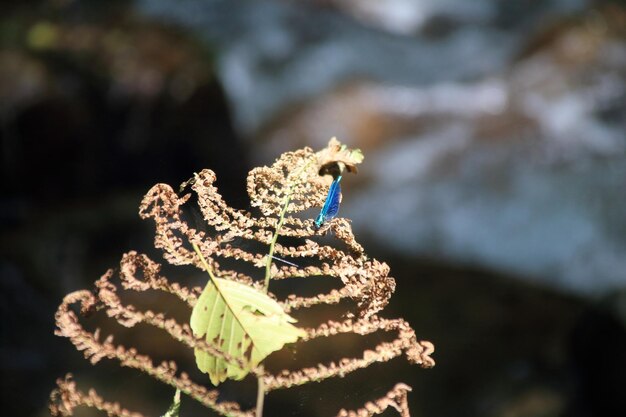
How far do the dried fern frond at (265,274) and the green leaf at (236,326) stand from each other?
10 millimetres

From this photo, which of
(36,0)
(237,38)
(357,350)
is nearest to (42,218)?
(36,0)

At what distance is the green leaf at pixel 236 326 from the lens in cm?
72

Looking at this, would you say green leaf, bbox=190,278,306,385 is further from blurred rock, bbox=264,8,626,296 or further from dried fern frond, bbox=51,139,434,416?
blurred rock, bbox=264,8,626,296

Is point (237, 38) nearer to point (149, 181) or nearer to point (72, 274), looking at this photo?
point (149, 181)

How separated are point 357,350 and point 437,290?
357 centimetres

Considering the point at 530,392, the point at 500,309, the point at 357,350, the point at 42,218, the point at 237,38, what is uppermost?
the point at 237,38

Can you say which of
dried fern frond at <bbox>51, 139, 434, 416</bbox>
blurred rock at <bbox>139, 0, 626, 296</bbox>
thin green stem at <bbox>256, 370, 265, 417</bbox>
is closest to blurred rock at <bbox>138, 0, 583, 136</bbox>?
blurred rock at <bbox>139, 0, 626, 296</bbox>

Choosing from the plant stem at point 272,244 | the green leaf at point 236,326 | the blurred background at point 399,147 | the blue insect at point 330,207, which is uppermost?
the blurred background at point 399,147

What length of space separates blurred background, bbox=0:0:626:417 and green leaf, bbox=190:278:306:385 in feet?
7.93

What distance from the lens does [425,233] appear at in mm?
5375

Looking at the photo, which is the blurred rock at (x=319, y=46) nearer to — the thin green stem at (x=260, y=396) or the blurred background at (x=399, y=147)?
the blurred background at (x=399, y=147)

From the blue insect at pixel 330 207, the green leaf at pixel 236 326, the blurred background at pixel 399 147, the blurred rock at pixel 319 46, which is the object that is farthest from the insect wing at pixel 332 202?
the blurred rock at pixel 319 46

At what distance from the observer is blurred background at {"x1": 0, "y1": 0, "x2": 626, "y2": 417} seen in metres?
3.95

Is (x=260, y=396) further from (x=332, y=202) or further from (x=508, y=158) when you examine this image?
(x=508, y=158)
